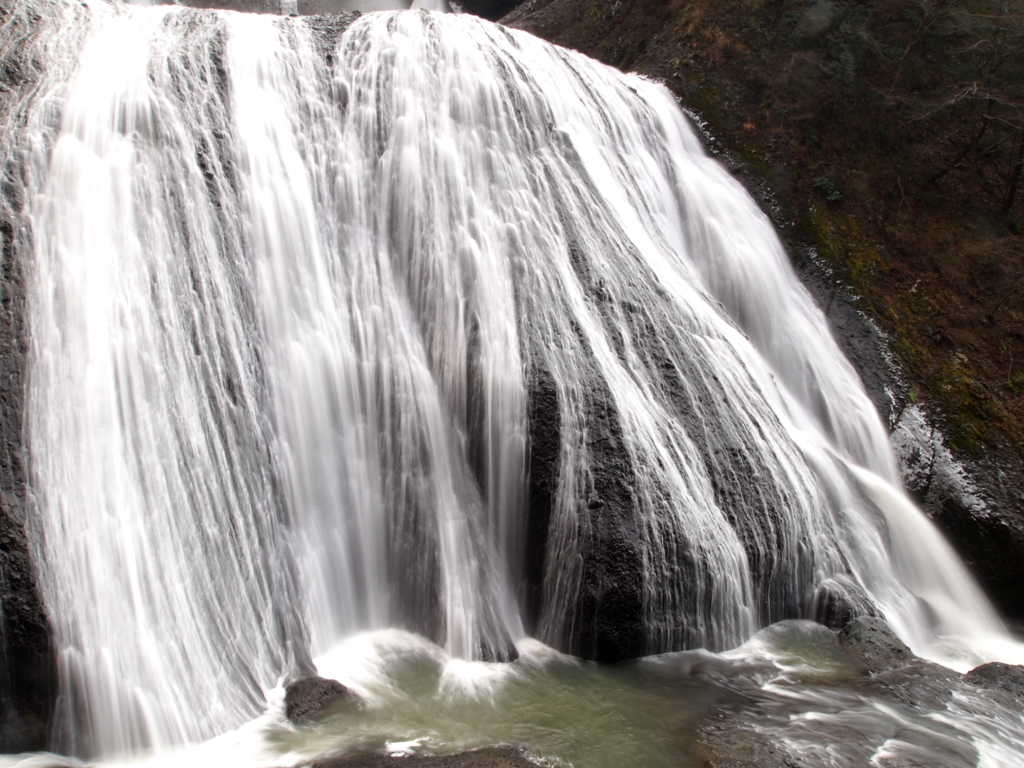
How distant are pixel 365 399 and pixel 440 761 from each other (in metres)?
2.98

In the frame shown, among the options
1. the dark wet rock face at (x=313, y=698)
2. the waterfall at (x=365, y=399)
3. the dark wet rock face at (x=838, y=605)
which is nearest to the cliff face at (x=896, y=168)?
the waterfall at (x=365, y=399)

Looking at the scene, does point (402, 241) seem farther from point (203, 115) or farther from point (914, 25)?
point (914, 25)

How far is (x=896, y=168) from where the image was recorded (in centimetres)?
1208

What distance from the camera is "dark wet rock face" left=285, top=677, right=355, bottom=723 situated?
466 centimetres

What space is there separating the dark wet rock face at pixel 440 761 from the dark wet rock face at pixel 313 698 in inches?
22.4

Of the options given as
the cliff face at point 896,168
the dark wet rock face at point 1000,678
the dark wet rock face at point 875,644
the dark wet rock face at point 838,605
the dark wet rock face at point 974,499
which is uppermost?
the cliff face at point 896,168

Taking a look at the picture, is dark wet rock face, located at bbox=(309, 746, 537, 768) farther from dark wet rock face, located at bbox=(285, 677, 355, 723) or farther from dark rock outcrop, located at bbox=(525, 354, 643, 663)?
dark rock outcrop, located at bbox=(525, 354, 643, 663)

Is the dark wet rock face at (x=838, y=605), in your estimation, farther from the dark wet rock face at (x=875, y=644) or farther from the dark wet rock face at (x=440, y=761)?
the dark wet rock face at (x=440, y=761)

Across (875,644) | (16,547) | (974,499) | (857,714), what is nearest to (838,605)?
(875,644)

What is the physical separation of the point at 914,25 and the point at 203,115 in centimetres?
1159

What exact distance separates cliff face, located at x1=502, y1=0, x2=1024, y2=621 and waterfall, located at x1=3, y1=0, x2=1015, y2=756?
5.99 feet

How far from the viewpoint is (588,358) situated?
6.58 metres

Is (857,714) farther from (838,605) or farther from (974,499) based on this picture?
(974,499)

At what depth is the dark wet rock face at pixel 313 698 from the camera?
15.3 ft
